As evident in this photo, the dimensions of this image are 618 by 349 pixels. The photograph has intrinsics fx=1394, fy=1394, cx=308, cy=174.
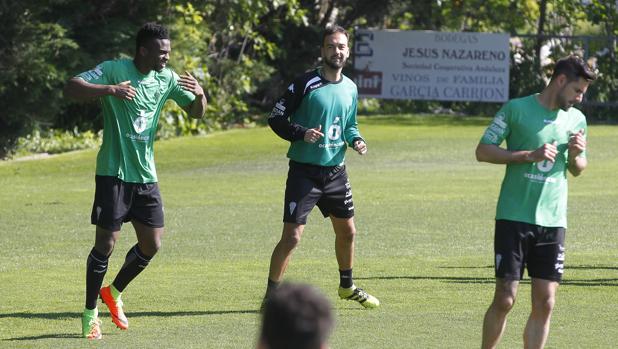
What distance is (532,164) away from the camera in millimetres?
7645

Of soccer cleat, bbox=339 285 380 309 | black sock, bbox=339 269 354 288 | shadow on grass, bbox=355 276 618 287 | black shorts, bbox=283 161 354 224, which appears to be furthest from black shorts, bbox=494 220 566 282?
shadow on grass, bbox=355 276 618 287

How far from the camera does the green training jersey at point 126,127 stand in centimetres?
914

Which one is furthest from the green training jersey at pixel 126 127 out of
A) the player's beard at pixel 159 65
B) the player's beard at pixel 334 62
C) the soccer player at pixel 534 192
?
the soccer player at pixel 534 192

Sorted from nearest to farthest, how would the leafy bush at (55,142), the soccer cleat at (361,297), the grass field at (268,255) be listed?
the grass field at (268,255)
the soccer cleat at (361,297)
the leafy bush at (55,142)

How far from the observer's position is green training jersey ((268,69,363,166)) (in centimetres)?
996

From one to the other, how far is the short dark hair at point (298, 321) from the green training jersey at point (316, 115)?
6.18 metres

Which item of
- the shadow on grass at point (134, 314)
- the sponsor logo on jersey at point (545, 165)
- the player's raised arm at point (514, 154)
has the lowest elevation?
the shadow on grass at point (134, 314)

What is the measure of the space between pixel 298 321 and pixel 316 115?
6.34 meters

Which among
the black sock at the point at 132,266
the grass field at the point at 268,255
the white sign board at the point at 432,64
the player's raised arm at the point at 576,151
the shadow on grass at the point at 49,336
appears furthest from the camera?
the white sign board at the point at 432,64

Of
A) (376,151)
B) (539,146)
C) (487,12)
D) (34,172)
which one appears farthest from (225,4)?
(539,146)

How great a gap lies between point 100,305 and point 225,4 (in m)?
19.7

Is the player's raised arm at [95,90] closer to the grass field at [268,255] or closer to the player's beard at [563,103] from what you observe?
the grass field at [268,255]

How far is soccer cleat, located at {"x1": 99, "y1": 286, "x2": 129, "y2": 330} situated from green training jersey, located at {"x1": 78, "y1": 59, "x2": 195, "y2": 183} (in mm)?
880

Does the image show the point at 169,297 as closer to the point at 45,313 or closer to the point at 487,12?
the point at 45,313
